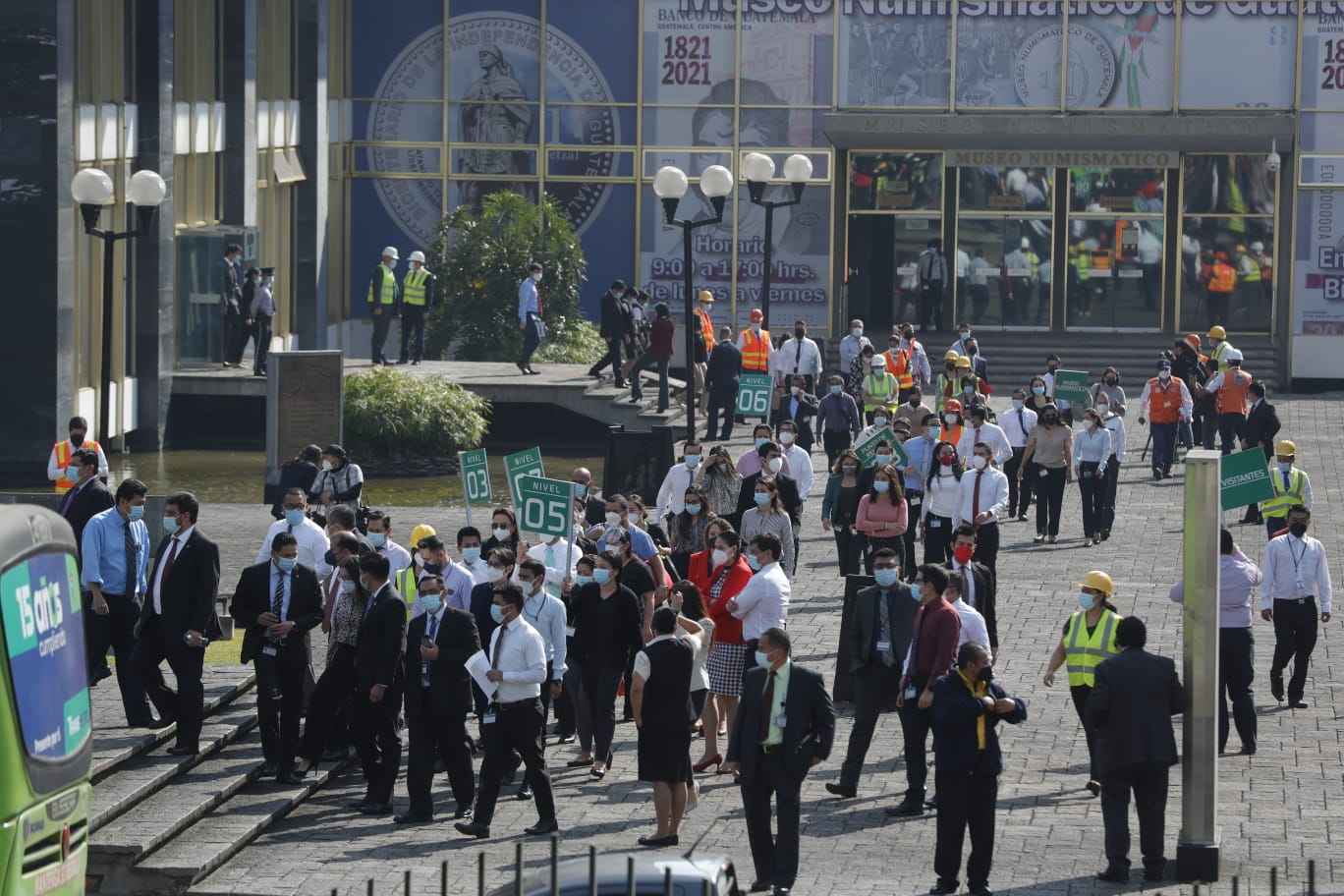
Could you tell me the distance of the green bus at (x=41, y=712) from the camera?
9.33 metres

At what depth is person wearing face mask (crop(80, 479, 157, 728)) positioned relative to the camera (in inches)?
598

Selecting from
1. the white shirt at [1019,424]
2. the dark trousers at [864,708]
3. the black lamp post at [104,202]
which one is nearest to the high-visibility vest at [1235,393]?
the white shirt at [1019,424]

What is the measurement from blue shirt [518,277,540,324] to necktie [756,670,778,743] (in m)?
22.1

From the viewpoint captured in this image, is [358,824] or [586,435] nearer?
[358,824]

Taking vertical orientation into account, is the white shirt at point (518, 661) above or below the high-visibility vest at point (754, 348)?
below

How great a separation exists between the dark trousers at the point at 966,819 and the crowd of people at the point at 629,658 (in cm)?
1

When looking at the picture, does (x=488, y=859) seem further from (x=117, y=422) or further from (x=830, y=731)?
(x=117, y=422)

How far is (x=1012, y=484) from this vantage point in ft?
90.0

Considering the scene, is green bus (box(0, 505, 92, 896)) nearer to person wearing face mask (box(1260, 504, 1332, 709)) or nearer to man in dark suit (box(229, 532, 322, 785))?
man in dark suit (box(229, 532, 322, 785))

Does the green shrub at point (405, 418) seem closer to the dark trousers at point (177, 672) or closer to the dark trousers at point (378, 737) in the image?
the dark trousers at point (177, 672)

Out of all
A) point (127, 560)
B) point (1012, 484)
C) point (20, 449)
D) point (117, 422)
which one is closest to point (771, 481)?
point (127, 560)

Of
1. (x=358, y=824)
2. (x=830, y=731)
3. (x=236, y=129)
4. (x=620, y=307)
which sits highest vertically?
(x=236, y=129)

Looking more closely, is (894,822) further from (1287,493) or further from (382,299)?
(382,299)

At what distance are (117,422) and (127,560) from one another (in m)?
16.7
